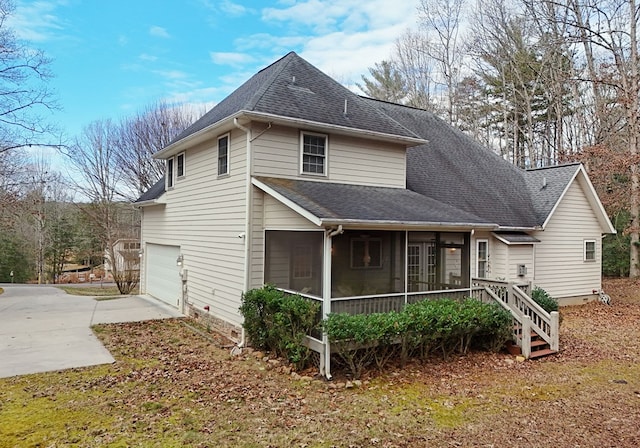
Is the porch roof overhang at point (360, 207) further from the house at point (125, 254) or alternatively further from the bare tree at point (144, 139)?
the bare tree at point (144, 139)

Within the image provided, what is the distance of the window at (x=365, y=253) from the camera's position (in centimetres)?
849

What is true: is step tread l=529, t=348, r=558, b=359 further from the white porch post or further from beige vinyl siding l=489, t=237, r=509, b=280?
beige vinyl siding l=489, t=237, r=509, b=280

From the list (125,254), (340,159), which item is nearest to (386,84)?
(125,254)

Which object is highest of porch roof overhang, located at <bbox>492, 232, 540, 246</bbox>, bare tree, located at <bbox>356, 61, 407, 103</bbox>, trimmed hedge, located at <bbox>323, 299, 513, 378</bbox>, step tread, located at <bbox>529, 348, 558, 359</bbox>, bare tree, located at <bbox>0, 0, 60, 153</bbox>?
bare tree, located at <bbox>356, 61, 407, 103</bbox>

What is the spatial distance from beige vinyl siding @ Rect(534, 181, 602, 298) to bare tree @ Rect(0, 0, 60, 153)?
18.4 m

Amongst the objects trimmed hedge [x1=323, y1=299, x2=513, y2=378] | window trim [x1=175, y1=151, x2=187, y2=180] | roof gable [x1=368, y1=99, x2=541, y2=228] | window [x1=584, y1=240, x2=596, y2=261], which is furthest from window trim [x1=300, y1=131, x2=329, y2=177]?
window [x1=584, y1=240, x2=596, y2=261]

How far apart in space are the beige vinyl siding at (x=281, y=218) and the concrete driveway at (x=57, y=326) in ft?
13.5

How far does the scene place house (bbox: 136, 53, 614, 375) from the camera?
8273 millimetres

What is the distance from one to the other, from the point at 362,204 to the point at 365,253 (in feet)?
3.36

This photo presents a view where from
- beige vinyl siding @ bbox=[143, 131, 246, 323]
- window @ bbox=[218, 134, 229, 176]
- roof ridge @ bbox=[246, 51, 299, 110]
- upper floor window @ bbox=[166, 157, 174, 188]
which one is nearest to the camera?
roof ridge @ bbox=[246, 51, 299, 110]

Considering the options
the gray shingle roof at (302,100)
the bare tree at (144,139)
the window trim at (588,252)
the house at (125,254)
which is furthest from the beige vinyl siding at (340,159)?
the bare tree at (144,139)

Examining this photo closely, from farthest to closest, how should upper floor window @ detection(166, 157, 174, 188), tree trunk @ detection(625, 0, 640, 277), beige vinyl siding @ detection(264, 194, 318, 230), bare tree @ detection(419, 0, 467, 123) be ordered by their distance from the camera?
1. bare tree @ detection(419, 0, 467, 123)
2. tree trunk @ detection(625, 0, 640, 277)
3. upper floor window @ detection(166, 157, 174, 188)
4. beige vinyl siding @ detection(264, 194, 318, 230)

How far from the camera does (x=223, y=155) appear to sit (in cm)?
1031

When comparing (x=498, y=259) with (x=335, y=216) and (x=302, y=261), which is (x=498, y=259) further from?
(x=335, y=216)
